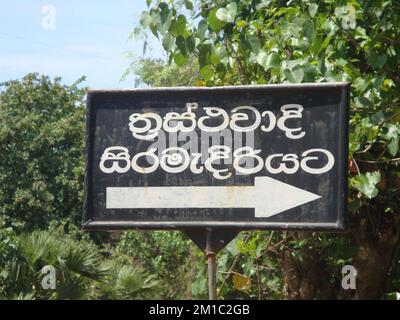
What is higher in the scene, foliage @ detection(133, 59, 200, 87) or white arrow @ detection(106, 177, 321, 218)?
foliage @ detection(133, 59, 200, 87)

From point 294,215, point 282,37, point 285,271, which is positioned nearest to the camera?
point 294,215

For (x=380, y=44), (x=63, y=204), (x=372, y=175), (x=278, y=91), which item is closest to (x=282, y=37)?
(x=380, y=44)

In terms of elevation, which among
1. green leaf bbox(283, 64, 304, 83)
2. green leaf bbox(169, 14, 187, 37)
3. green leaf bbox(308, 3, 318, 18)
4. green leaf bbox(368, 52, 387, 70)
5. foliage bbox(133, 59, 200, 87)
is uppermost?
foliage bbox(133, 59, 200, 87)

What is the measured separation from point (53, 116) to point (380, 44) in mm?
16362

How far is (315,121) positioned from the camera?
3.18 meters

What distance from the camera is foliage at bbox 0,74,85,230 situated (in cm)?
1956

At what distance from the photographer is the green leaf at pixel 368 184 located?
4945mm

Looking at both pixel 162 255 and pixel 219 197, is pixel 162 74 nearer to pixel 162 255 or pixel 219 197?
pixel 162 255

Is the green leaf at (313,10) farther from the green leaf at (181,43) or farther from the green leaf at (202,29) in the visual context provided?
the green leaf at (181,43)

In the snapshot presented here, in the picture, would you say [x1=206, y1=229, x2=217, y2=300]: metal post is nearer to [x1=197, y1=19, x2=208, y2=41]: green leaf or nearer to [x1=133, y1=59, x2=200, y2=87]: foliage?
[x1=197, y1=19, x2=208, y2=41]: green leaf

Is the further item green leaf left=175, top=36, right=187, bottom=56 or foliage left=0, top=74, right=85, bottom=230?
foliage left=0, top=74, right=85, bottom=230

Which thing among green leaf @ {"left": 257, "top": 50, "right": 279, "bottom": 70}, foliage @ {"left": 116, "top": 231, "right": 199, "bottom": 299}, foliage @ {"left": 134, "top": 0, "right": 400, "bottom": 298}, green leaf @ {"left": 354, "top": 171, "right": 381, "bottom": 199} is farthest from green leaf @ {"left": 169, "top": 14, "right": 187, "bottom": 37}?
foliage @ {"left": 116, "top": 231, "right": 199, "bottom": 299}

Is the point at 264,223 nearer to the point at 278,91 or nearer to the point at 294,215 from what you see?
the point at 294,215
